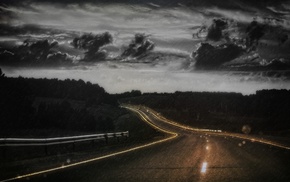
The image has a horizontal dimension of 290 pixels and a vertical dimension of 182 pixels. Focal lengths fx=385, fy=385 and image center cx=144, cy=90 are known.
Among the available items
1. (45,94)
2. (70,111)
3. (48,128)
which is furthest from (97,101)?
(48,128)

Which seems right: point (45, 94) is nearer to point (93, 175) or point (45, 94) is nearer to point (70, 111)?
point (70, 111)

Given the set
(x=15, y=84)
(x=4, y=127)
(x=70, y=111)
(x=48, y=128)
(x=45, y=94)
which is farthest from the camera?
(x=45, y=94)

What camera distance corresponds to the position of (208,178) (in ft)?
31.7

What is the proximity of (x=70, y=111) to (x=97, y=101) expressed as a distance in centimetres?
9258

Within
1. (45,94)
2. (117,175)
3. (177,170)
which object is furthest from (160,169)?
(45,94)

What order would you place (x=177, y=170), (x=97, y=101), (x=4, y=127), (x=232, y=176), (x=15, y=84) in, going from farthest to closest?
1. (x=97, y=101)
2. (x=15, y=84)
3. (x=4, y=127)
4. (x=177, y=170)
5. (x=232, y=176)

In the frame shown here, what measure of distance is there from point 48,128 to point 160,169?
6983 centimetres

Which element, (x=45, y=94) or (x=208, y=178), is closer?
(x=208, y=178)

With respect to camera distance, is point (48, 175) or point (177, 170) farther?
point (177, 170)

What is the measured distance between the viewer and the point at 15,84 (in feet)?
237

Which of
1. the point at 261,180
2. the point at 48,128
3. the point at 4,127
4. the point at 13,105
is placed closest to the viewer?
the point at 261,180

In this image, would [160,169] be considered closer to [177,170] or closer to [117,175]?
[177,170]

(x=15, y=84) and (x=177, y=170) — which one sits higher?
(x=15, y=84)

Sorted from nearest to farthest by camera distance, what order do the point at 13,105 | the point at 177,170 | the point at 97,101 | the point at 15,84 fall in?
the point at 177,170 < the point at 13,105 < the point at 15,84 < the point at 97,101
